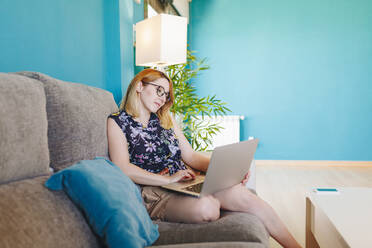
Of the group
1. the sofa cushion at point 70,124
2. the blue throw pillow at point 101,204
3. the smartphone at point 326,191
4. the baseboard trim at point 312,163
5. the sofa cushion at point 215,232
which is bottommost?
the baseboard trim at point 312,163

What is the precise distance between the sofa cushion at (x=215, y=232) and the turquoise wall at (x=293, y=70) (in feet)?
11.1

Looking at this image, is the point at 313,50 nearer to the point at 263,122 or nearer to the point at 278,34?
the point at 278,34

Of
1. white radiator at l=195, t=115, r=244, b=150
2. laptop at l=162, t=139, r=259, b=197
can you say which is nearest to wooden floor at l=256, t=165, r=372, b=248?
white radiator at l=195, t=115, r=244, b=150

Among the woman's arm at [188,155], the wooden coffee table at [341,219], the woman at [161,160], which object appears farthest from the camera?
the woman's arm at [188,155]

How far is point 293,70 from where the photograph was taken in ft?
14.4

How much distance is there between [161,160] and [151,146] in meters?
0.09

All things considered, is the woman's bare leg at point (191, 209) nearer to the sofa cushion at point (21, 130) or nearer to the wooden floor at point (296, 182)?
the sofa cushion at point (21, 130)

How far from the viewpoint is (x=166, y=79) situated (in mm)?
1705

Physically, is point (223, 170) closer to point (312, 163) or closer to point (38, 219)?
point (38, 219)

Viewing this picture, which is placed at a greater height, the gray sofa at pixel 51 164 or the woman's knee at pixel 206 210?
the gray sofa at pixel 51 164

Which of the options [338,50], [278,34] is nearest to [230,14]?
[278,34]

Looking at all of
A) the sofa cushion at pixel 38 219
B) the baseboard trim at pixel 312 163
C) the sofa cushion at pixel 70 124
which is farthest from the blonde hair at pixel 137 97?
the baseboard trim at pixel 312 163

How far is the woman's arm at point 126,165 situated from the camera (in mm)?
1383

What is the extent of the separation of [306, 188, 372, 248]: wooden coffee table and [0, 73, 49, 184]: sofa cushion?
3.63 ft
